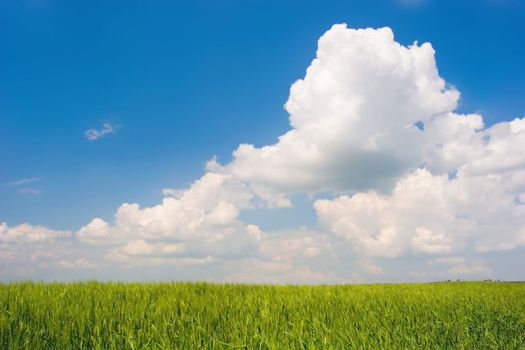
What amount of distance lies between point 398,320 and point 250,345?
345 cm

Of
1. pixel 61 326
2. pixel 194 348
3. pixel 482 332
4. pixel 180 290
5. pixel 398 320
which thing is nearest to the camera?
pixel 194 348

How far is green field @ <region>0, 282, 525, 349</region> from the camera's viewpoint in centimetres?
526

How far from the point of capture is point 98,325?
5945 millimetres

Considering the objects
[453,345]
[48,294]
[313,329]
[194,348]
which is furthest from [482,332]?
[48,294]

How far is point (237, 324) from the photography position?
6266 millimetres

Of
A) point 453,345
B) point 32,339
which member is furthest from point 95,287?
point 453,345

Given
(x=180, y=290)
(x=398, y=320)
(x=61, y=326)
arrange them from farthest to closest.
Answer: (x=180, y=290), (x=398, y=320), (x=61, y=326)

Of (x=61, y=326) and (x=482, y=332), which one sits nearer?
(x=61, y=326)

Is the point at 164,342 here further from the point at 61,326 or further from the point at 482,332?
the point at 482,332

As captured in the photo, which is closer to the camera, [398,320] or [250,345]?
[250,345]

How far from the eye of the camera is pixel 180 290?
10.1m

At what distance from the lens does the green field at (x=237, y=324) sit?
5262 mm

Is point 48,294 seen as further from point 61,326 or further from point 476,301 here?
point 476,301

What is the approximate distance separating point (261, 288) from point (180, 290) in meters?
2.64
